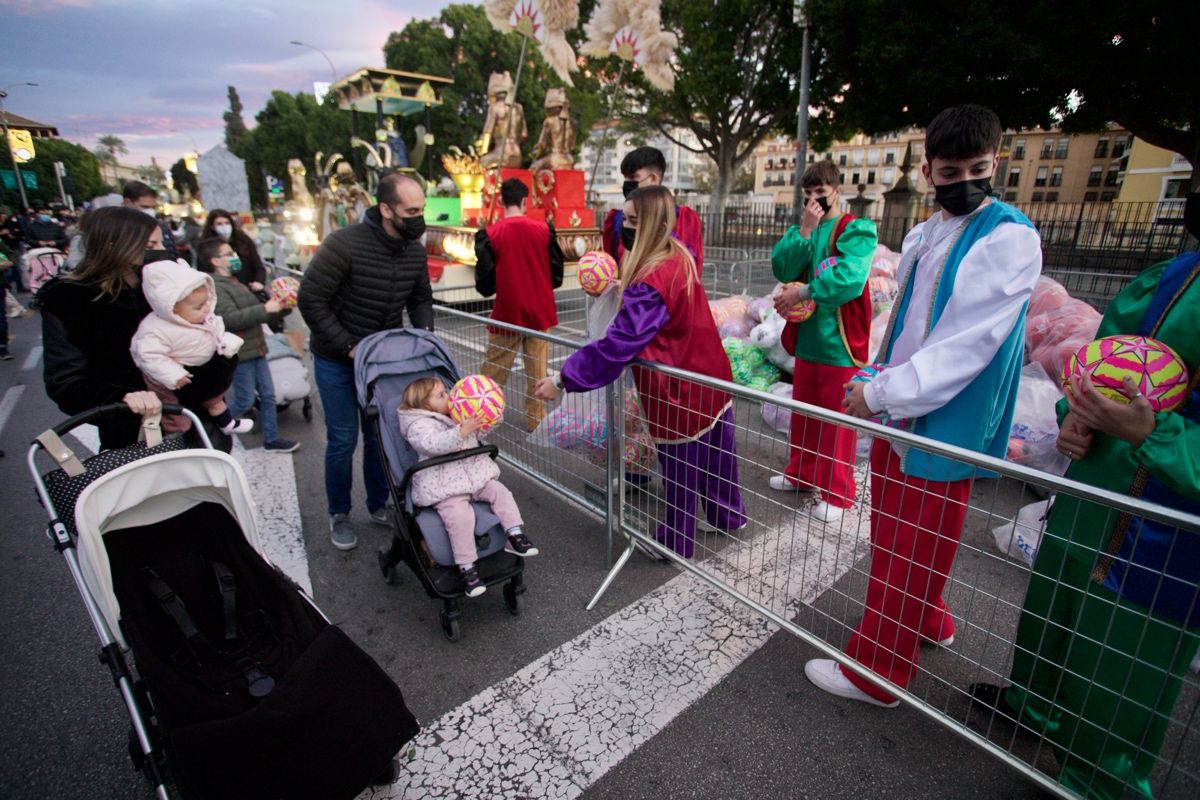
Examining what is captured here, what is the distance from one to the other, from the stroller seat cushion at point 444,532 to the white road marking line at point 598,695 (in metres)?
0.58

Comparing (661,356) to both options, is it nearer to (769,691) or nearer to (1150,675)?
(769,691)

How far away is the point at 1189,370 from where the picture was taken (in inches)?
62.9

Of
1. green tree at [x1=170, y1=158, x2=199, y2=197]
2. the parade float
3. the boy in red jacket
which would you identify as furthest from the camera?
green tree at [x1=170, y1=158, x2=199, y2=197]

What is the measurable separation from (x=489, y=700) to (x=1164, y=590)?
232cm

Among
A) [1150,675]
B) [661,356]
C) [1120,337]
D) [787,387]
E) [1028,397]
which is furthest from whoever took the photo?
[787,387]

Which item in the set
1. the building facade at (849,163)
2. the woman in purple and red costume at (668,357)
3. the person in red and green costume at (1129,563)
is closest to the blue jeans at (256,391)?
the woman in purple and red costume at (668,357)

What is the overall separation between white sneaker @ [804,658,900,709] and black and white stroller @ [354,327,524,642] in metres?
1.39

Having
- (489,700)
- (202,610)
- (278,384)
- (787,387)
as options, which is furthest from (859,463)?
(278,384)

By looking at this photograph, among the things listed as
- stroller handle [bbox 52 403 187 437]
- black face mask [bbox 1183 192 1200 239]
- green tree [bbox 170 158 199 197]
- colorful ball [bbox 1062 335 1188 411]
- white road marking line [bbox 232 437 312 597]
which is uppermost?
green tree [bbox 170 158 199 197]

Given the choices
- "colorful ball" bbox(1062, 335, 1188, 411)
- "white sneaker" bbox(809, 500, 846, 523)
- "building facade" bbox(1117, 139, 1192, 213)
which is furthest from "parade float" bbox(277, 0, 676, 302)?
"building facade" bbox(1117, 139, 1192, 213)

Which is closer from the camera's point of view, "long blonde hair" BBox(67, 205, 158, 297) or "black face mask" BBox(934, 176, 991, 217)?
"black face mask" BBox(934, 176, 991, 217)

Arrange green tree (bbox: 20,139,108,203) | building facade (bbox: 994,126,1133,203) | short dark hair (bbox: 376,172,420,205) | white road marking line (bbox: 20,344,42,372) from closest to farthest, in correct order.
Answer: short dark hair (bbox: 376,172,420,205)
white road marking line (bbox: 20,344,42,372)
green tree (bbox: 20,139,108,203)
building facade (bbox: 994,126,1133,203)

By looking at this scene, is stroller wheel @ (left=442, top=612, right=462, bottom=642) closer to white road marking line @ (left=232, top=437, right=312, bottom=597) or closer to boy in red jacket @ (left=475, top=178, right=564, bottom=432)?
white road marking line @ (left=232, top=437, right=312, bottom=597)

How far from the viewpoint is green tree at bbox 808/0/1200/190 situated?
10.8 meters
